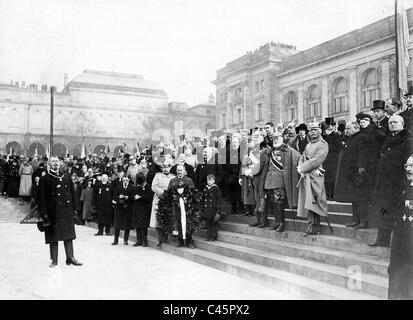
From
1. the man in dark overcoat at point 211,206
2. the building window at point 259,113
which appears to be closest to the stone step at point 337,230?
the man in dark overcoat at point 211,206

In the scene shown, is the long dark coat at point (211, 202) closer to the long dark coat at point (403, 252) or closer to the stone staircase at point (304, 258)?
the stone staircase at point (304, 258)

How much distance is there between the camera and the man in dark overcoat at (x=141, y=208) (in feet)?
31.1

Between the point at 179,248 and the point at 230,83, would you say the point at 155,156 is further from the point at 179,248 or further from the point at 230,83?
the point at 230,83

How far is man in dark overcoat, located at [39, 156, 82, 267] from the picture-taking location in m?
7.08

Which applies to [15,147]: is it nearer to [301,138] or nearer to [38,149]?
[38,149]

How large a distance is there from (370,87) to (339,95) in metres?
3.73

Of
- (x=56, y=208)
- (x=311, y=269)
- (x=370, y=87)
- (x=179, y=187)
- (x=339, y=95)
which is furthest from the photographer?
(x=339, y=95)

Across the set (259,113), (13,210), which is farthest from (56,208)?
(259,113)

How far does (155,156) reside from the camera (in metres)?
10.9

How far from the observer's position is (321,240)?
648 centimetres

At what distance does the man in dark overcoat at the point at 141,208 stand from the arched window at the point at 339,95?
26.6 metres

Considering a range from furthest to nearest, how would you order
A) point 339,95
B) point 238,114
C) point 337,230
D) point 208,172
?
point 238,114 → point 339,95 → point 208,172 → point 337,230

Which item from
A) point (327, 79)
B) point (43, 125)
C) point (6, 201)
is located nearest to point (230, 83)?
point (327, 79)

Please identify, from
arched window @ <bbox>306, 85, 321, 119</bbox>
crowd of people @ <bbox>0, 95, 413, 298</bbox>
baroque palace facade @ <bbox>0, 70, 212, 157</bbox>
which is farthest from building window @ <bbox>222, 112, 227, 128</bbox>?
crowd of people @ <bbox>0, 95, 413, 298</bbox>
